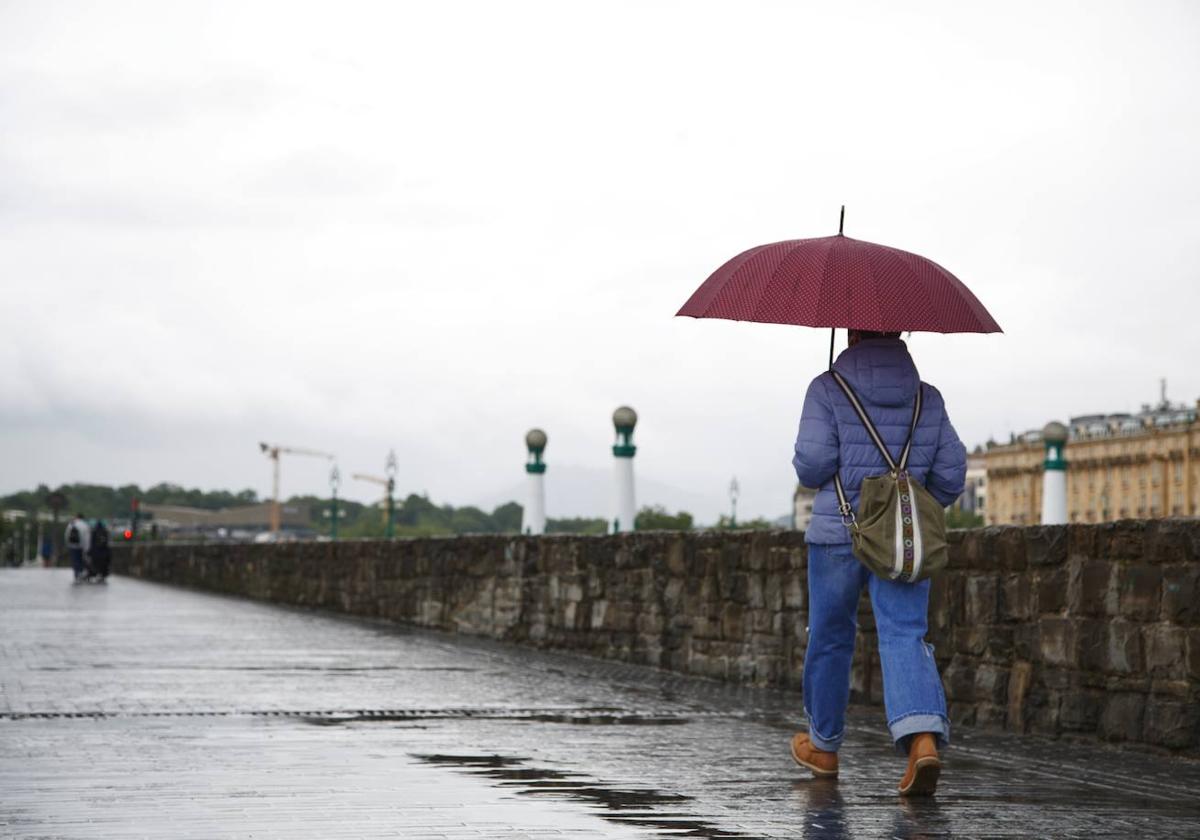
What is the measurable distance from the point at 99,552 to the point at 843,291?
36043mm

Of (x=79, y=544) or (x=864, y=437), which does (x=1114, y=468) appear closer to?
(x=79, y=544)

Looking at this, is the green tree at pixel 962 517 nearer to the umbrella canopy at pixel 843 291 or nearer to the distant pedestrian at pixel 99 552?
the distant pedestrian at pixel 99 552

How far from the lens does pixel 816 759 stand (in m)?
7.38

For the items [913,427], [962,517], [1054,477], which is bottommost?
[913,427]

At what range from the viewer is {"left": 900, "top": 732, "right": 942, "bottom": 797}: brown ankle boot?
674 cm

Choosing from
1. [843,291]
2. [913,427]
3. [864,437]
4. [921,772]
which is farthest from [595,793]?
[843,291]

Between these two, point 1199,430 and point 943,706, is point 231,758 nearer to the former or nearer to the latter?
point 943,706

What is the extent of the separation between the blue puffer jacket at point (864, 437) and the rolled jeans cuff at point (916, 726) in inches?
26.6

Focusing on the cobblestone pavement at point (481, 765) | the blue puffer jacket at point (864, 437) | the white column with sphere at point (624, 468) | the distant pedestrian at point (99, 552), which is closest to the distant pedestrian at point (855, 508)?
the blue puffer jacket at point (864, 437)

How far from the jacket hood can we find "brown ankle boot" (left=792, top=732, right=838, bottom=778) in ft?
4.25

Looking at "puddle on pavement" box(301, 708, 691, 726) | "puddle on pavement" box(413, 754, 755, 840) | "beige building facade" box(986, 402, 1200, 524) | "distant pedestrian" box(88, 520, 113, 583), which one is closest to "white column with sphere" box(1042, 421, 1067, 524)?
"puddle on pavement" box(301, 708, 691, 726)

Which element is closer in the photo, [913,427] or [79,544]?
[913,427]

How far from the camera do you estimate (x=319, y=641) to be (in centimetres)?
1756

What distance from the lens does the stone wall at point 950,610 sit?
8656 millimetres
